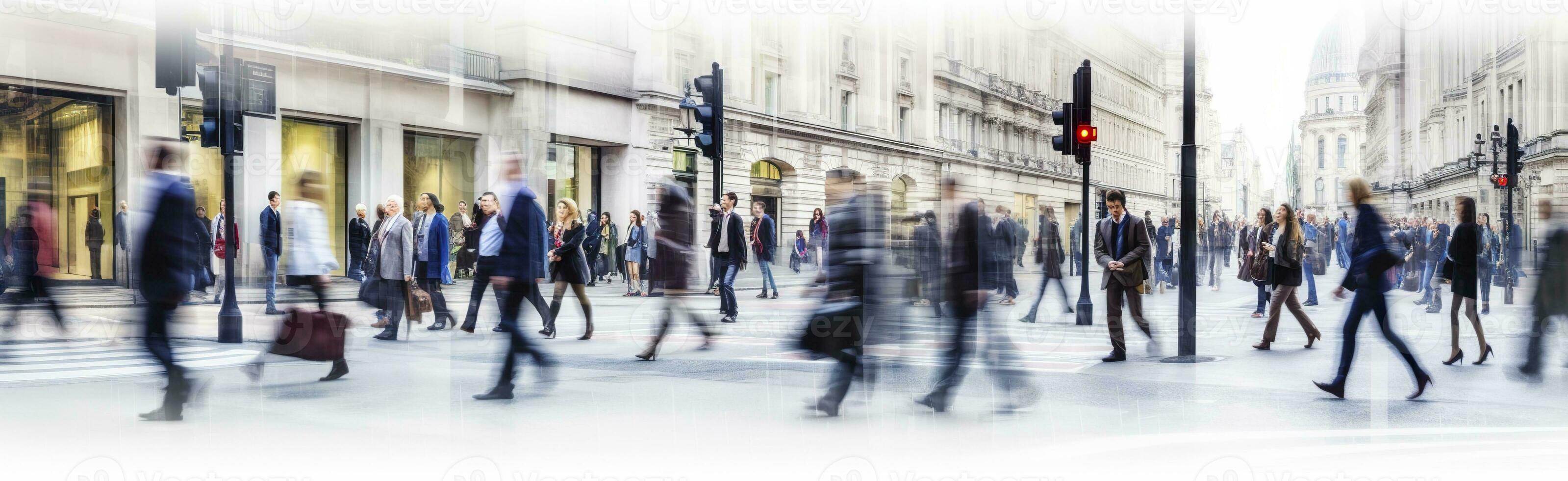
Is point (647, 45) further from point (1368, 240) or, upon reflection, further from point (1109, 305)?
point (1368, 240)

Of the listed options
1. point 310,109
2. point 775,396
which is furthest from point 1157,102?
point 310,109

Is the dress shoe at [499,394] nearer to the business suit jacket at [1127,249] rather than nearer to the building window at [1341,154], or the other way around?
the business suit jacket at [1127,249]

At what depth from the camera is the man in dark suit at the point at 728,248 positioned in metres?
11.4

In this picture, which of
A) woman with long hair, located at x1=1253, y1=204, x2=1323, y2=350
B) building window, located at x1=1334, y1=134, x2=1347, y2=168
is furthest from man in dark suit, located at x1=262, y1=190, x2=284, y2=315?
building window, located at x1=1334, y1=134, x2=1347, y2=168

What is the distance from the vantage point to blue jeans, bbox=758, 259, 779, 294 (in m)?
12.5

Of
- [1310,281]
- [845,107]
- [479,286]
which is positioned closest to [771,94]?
[845,107]

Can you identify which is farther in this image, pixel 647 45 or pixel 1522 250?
pixel 647 45

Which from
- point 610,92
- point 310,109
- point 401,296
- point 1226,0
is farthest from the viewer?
point 310,109

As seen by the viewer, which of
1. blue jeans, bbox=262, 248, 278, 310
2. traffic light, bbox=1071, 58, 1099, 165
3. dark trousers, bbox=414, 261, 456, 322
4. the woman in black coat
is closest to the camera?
the woman in black coat

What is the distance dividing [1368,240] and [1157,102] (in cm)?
264

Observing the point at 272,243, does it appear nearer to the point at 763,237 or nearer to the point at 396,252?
the point at 396,252

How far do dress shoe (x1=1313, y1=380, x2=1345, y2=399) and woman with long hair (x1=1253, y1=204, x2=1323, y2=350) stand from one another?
195 cm

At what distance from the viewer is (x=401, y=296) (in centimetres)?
1006

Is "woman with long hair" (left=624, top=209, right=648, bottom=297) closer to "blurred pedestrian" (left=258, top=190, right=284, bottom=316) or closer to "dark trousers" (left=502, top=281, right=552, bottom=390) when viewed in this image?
"blurred pedestrian" (left=258, top=190, right=284, bottom=316)
